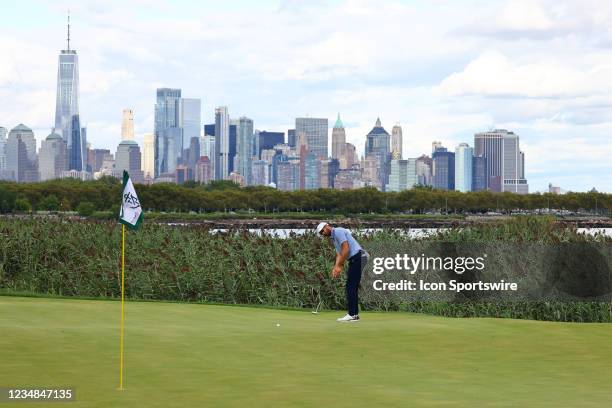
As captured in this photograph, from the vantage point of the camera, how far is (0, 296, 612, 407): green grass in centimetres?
1234

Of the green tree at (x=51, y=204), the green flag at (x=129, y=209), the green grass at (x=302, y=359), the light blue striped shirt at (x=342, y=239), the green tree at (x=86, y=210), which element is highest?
the green tree at (x=51, y=204)

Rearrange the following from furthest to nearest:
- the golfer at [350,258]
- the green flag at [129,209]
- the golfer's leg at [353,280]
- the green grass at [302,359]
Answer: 1. the golfer's leg at [353,280]
2. the golfer at [350,258]
3. the green flag at [129,209]
4. the green grass at [302,359]

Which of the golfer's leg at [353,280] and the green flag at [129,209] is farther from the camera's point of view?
the golfer's leg at [353,280]

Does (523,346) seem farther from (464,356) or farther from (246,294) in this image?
(246,294)

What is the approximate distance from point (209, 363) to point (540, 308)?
1420 cm

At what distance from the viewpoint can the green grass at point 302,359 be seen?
12.3 meters

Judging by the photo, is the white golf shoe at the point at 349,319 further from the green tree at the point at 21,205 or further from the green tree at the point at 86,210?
the green tree at the point at 21,205

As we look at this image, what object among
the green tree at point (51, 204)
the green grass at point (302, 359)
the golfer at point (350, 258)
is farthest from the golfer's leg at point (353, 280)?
the green tree at point (51, 204)

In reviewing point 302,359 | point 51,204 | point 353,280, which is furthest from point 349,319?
point 51,204

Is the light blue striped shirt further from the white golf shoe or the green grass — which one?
the green grass

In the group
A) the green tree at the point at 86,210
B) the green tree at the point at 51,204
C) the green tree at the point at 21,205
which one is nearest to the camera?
the green tree at the point at 86,210

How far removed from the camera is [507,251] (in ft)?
94.8

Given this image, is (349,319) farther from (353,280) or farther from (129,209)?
(129,209)

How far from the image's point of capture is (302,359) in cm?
1543
